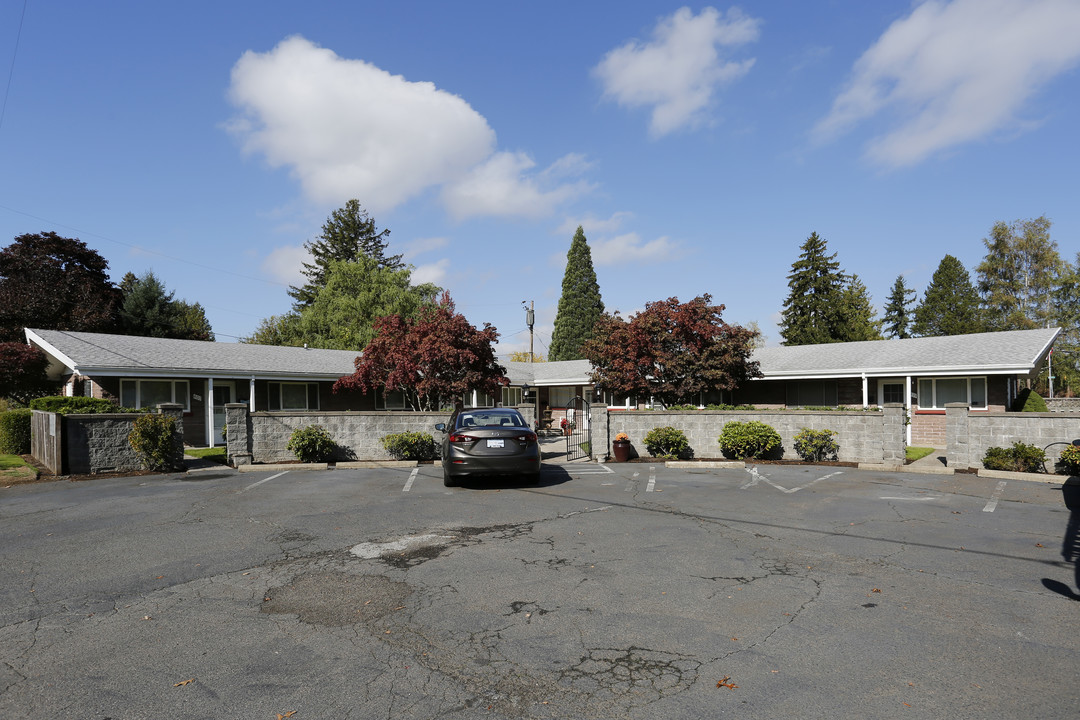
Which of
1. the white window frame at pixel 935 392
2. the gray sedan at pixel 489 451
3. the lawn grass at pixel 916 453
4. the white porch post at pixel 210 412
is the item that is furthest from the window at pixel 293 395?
the white window frame at pixel 935 392

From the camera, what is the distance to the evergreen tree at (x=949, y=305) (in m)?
45.4

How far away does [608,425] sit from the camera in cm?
1702

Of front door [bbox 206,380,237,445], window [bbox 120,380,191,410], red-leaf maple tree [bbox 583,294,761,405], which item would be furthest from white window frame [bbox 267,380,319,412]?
red-leaf maple tree [bbox 583,294,761,405]

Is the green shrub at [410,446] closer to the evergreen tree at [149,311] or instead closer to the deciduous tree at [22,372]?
the deciduous tree at [22,372]

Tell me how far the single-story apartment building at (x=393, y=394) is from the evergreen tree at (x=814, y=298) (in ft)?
59.9

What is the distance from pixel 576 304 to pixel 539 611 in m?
48.0

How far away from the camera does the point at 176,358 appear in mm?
21766

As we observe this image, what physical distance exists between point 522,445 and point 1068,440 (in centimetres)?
1191

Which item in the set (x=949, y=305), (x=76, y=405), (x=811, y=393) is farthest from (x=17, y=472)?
(x=949, y=305)

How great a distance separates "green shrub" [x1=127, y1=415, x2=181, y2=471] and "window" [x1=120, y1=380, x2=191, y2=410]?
305 inches

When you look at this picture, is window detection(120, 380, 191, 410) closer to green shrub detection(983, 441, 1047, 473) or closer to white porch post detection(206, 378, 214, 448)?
white porch post detection(206, 378, 214, 448)

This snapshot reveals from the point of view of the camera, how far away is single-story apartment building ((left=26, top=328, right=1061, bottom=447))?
20250 millimetres

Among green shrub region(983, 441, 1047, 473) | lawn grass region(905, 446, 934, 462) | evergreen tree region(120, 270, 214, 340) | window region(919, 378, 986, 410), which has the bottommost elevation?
lawn grass region(905, 446, 934, 462)

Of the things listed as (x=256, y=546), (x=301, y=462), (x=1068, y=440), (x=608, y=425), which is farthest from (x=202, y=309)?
(x=1068, y=440)
